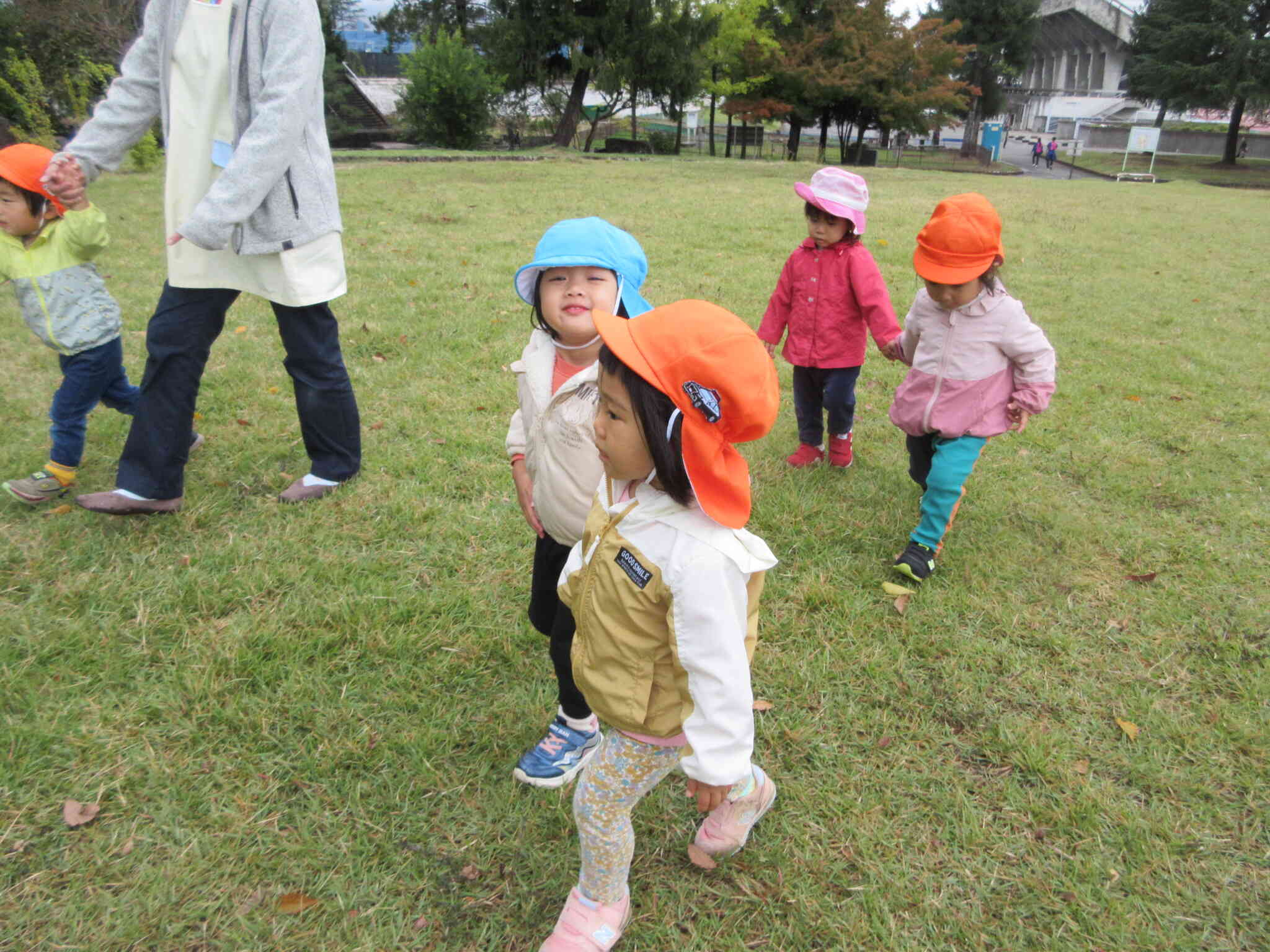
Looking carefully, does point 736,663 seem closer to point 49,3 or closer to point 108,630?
point 108,630

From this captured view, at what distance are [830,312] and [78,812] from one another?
135 inches

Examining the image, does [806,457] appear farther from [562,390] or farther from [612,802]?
[612,802]

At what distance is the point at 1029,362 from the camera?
10.5 ft

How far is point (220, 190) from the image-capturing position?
112 inches

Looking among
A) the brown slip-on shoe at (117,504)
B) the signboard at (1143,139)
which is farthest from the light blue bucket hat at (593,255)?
the signboard at (1143,139)

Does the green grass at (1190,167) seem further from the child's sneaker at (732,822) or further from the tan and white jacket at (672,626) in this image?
the tan and white jacket at (672,626)

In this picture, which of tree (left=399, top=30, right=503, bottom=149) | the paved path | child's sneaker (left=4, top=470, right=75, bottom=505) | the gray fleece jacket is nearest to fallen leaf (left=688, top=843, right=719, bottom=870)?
the gray fleece jacket

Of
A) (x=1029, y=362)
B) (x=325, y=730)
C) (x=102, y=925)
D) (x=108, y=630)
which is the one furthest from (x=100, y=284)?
(x=1029, y=362)

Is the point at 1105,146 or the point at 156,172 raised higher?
the point at 1105,146

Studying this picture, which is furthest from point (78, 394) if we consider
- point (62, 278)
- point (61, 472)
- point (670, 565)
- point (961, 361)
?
point (961, 361)

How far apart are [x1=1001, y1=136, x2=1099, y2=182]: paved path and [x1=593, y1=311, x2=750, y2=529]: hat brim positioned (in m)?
28.5

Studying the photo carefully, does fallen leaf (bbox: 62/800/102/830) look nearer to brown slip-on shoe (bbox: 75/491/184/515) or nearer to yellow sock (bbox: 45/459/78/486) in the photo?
brown slip-on shoe (bbox: 75/491/184/515)

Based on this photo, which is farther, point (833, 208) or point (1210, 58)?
point (1210, 58)

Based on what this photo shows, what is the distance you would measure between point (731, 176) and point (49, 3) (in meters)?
16.6
